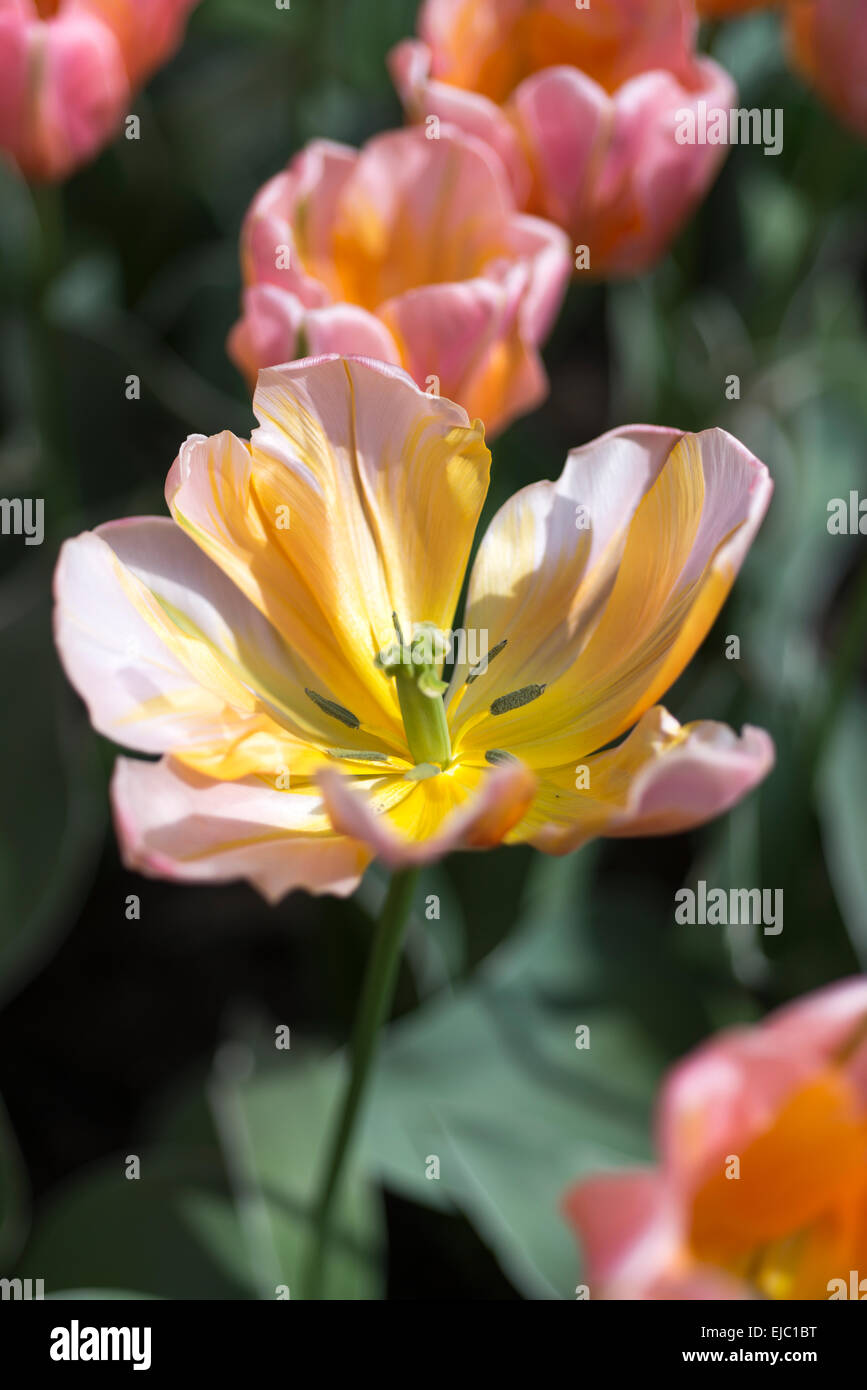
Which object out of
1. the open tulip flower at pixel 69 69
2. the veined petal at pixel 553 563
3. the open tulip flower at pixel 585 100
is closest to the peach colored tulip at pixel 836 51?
the open tulip flower at pixel 585 100

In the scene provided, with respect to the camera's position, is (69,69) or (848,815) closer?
(69,69)

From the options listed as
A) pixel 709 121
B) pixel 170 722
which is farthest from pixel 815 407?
pixel 170 722

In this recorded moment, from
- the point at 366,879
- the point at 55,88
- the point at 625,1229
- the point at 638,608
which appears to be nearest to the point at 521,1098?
the point at 366,879

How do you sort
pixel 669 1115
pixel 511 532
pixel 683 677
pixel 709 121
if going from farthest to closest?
Answer: pixel 683 677, pixel 709 121, pixel 511 532, pixel 669 1115

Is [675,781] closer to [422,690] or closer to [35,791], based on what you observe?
[422,690]

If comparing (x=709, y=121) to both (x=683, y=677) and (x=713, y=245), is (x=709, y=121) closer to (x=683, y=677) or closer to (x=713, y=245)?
(x=683, y=677)

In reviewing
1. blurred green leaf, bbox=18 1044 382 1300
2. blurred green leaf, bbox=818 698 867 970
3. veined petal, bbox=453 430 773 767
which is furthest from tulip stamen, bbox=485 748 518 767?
blurred green leaf, bbox=818 698 867 970

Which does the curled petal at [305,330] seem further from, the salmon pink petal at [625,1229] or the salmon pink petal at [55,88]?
the salmon pink petal at [625,1229]
